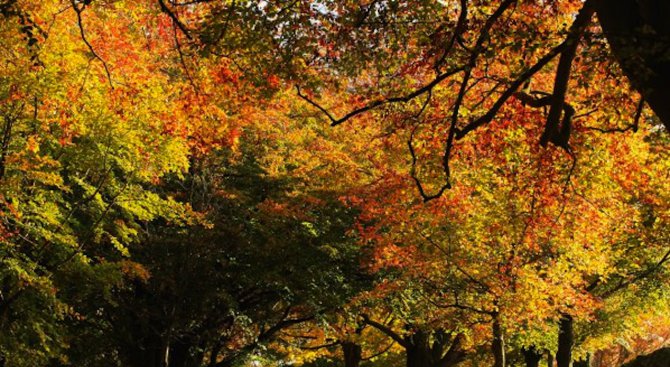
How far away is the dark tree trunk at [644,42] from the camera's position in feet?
13.6

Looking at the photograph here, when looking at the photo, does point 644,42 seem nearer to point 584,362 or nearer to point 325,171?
point 325,171

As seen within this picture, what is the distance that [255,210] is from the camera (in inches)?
792

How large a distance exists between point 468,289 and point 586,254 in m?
3.15

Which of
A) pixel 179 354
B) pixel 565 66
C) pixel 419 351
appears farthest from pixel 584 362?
pixel 565 66

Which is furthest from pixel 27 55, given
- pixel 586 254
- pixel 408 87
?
pixel 586 254

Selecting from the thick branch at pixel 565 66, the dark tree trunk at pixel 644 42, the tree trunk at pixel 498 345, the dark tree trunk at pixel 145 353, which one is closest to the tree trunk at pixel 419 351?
the tree trunk at pixel 498 345

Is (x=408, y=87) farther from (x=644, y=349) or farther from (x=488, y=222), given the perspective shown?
(x=644, y=349)

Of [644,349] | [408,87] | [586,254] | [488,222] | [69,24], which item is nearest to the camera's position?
[408,87]

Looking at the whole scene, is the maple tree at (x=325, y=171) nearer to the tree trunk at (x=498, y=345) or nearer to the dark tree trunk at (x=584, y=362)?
A: the tree trunk at (x=498, y=345)

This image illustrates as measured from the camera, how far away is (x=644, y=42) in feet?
13.6

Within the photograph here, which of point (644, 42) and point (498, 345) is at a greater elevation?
point (498, 345)

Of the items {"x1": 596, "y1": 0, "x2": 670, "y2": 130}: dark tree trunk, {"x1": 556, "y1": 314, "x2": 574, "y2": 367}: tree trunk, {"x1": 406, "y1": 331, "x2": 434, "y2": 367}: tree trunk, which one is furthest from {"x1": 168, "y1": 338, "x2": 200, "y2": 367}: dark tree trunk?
{"x1": 596, "y1": 0, "x2": 670, "y2": 130}: dark tree trunk

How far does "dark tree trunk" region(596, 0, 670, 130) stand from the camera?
4160 mm

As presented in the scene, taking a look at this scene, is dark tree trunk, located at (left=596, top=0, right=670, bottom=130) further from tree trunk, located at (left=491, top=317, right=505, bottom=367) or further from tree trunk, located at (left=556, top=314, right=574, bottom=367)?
tree trunk, located at (left=556, top=314, right=574, bottom=367)
